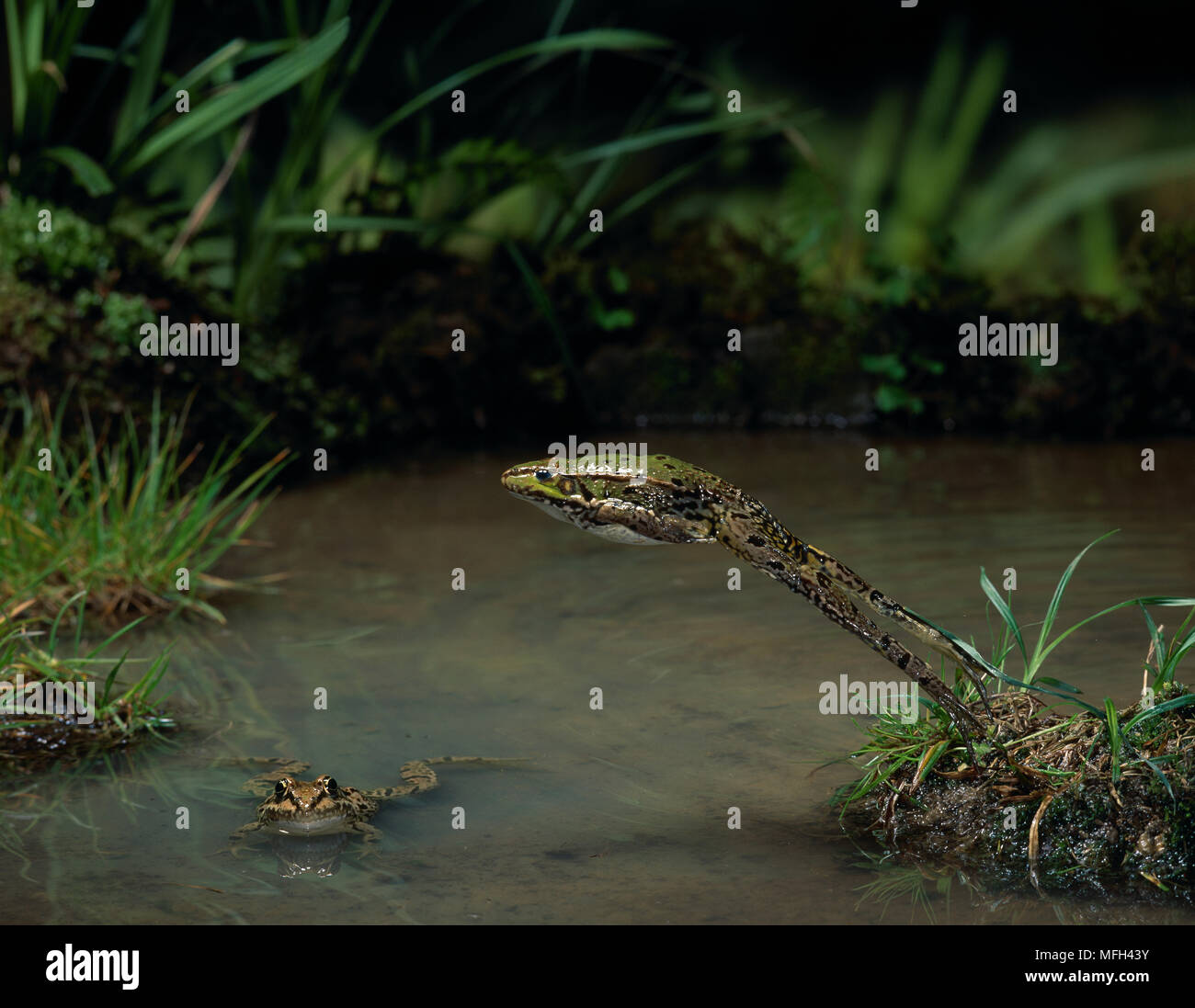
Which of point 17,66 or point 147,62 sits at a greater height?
point 147,62

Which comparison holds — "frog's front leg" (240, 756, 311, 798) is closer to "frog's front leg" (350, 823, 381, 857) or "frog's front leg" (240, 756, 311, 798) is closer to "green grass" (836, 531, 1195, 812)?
"frog's front leg" (350, 823, 381, 857)

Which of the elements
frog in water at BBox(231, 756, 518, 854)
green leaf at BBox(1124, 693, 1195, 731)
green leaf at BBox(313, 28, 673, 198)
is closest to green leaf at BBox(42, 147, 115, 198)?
green leaf at BBox(313, 28, 673, 198)

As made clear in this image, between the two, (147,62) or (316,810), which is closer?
(316,810)

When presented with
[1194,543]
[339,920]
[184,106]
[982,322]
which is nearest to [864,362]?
[982,322]

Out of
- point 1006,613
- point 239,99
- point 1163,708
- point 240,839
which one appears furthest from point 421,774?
point 239,99

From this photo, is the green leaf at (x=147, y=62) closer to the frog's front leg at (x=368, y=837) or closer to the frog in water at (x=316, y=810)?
the frog in water at (x=316, y=810)

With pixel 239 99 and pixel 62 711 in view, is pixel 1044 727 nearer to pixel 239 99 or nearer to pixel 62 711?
pixel 62 711

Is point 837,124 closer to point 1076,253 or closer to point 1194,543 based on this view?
point 1076,253
